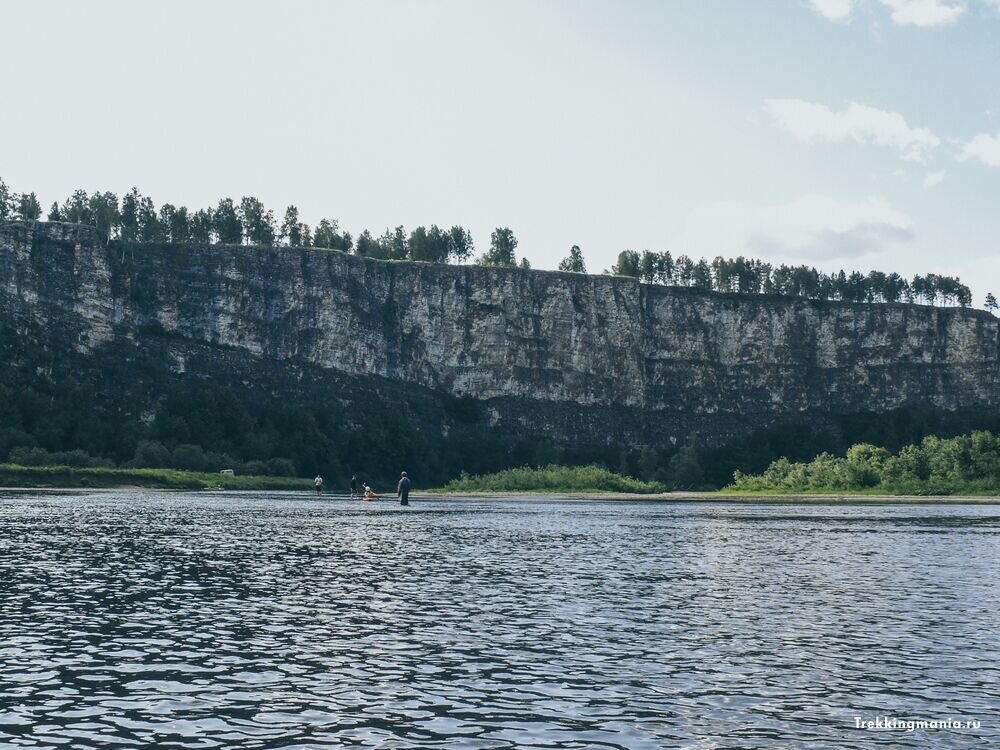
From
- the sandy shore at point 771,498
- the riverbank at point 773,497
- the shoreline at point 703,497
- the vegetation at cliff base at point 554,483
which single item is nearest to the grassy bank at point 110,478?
the shoreline at point 703,497

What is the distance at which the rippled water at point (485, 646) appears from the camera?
16.9 m

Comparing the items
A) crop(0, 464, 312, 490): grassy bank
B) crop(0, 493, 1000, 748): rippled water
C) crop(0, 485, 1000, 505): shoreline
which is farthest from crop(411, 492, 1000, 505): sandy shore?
crop(0, 493, 1000, 748): rippled water

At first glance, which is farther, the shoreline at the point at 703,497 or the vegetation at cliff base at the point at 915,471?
the vegetation at cliff base at the point at 915,471

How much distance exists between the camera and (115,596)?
3103 cm

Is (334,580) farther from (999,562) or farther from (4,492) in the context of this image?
(4,492)

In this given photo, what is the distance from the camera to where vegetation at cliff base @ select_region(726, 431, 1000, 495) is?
148 m

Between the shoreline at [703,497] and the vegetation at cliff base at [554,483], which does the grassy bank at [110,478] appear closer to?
the shoreline at [703,497]

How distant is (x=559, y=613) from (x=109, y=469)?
120 metres

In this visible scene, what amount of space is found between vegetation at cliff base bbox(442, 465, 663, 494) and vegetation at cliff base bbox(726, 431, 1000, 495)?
66.0 ft

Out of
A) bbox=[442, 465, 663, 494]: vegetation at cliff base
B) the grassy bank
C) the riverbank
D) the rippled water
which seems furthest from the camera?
bbox=[442, 465, 663, 494]: vegetation at cliff base

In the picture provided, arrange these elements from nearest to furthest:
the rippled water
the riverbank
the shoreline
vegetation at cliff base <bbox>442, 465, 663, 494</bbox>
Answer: the rippled water
the shoreline
the riverbank
vegetation at cliff base <bbox>442, 465, 663, 494</bbox>

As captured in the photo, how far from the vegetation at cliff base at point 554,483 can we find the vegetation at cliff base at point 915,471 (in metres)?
20.1

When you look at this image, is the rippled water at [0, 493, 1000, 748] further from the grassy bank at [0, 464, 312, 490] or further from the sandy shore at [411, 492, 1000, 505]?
the sandy shore at [411, 492, 1000, 505]

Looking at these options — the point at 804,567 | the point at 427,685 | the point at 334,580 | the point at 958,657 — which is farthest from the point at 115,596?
the point at 804,567
